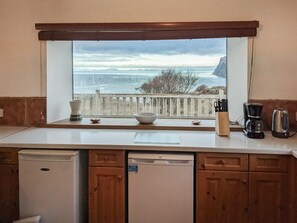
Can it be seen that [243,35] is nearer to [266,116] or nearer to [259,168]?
[266,116]

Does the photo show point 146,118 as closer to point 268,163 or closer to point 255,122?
point 255,122

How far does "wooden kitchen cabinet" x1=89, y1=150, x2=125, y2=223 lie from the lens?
2.36 metres

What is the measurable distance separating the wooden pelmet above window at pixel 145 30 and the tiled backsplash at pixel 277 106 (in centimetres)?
68

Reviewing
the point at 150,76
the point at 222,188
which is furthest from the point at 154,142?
the point at 150,76

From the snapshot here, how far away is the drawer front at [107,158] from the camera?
2361 mm

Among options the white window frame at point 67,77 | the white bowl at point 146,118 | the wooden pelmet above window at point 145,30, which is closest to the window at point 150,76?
the white window frame at point 67,77

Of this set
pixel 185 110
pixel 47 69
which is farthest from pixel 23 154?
pixel 185 110

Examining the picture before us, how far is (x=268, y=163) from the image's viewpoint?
225 cm

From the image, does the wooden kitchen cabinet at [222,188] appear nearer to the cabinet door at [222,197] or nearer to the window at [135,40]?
the cabinet door at [222,197]

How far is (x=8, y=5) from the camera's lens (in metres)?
3.01

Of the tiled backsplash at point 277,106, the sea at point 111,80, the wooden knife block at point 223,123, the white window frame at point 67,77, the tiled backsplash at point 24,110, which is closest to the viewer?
the wooden knife block at point 223,123

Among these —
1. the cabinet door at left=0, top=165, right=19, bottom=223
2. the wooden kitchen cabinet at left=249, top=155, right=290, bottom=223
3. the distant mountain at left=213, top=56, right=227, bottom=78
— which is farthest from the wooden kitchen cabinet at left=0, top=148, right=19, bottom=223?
the distant mountain at left=213, top=56, right=227, bottom=78

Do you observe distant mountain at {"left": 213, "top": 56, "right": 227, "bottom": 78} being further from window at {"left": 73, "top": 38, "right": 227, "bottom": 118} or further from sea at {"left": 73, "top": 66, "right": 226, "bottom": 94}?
sea at {"left": 73, "top": 66, "right": 226, "bottom": 94}

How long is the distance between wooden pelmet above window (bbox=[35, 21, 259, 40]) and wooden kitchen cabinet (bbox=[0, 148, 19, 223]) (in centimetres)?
125
